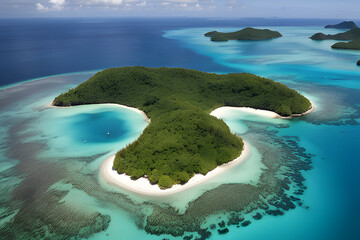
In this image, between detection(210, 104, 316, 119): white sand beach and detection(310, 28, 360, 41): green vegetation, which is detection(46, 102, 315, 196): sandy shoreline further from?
detection(310, 28, 360, 41): green vegetation

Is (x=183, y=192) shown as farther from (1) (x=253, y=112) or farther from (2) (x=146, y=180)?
(1) (x=253, y=112)

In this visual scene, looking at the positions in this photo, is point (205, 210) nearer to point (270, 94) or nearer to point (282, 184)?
point (282, 184)

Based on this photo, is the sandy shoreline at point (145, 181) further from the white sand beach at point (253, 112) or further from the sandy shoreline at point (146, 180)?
the white sand beach at point (253, 112)

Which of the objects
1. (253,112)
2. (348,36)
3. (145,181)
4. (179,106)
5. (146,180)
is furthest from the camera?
(348,36)

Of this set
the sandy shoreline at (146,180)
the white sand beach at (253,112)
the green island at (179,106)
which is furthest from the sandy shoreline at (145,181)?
the white sand beach at (253,112)

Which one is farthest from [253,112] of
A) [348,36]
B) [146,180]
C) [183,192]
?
[348,36]

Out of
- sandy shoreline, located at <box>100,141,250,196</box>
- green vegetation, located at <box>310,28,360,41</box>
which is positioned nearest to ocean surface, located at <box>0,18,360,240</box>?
sandy shoreline, located at <box>100,141,250,196</box>
